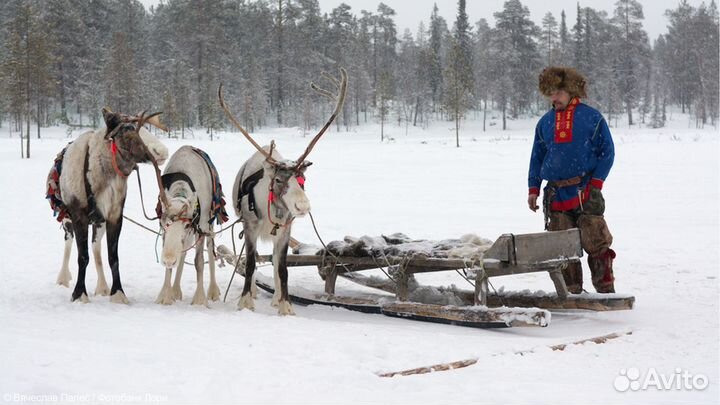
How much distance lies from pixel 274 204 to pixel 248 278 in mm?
897

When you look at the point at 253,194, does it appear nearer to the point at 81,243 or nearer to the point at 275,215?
the point at 275,215

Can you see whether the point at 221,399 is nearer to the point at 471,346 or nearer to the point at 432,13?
the point at 471,346

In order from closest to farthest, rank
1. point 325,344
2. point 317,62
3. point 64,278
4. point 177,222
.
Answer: point 325,344 < point 177,222 < point 64,278 < point 317,62

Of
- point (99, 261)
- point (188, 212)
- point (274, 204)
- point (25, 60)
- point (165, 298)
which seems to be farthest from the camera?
point (25, 60)

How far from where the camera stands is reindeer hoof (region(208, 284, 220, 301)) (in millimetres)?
7439

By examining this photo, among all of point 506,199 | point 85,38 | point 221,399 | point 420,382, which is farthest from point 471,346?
point 85,38

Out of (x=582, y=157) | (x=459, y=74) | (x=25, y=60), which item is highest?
(x=459, y=74)

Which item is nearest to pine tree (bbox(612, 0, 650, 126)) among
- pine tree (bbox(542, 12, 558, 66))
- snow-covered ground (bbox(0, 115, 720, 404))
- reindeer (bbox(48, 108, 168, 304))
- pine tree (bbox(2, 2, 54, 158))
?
pine tree (bbox(542, 12, 558, 66))

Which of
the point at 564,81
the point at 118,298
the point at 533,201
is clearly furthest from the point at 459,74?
the point at 118,298

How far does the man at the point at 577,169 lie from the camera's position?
6281 mm

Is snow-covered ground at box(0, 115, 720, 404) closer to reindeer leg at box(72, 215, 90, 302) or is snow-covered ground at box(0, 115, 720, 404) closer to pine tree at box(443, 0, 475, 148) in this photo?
reindeer leg at box(72, 215, 90, 302)

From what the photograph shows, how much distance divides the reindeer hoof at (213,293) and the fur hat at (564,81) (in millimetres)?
4364

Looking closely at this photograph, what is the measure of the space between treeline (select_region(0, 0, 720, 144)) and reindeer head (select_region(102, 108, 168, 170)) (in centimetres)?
4673

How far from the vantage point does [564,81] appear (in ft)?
21.1
